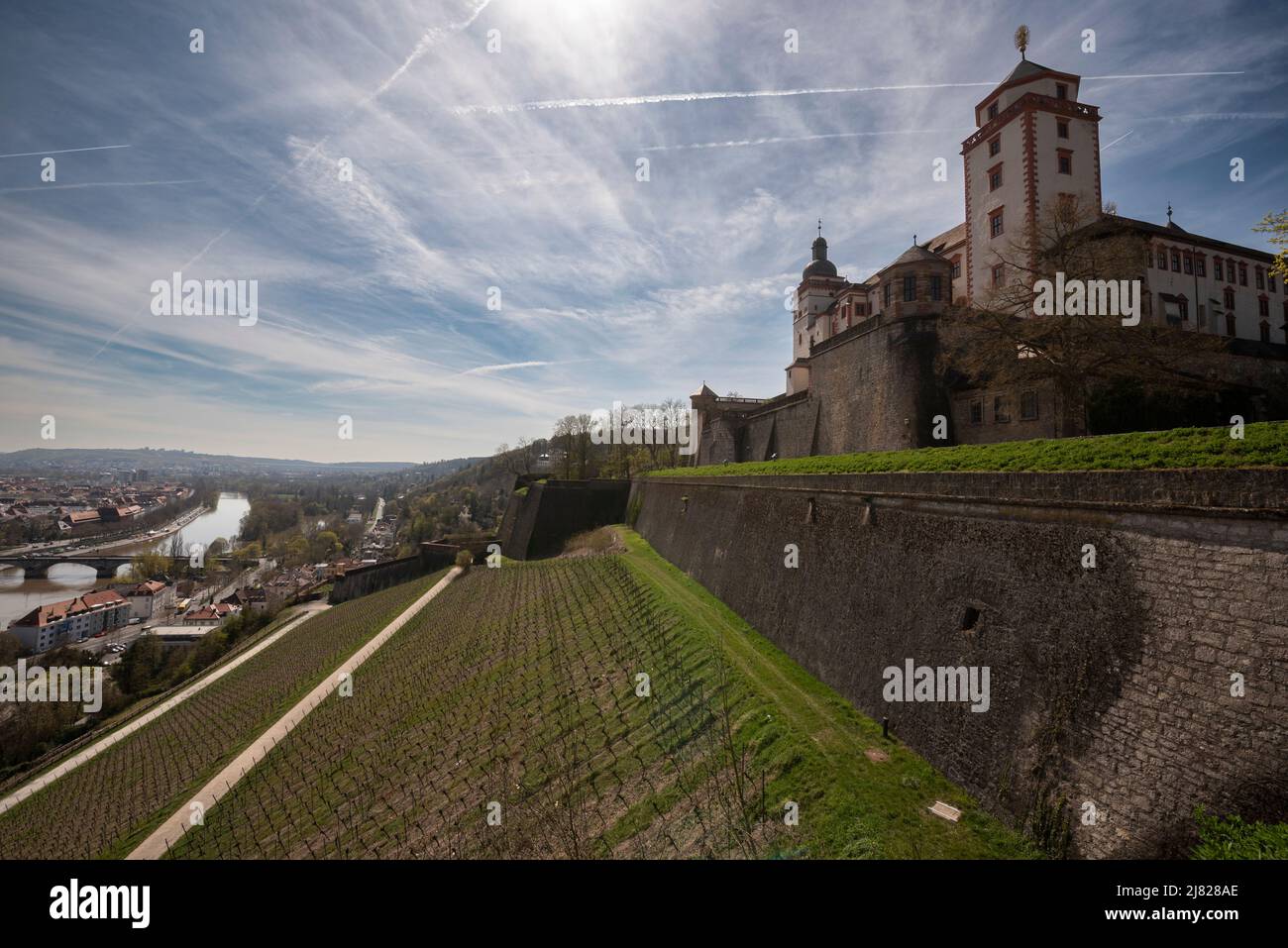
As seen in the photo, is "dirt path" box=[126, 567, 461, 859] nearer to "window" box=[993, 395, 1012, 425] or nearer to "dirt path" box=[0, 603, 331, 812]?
"dirt path" box=[0, 603, 331, 812]

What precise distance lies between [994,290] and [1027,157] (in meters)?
8.82

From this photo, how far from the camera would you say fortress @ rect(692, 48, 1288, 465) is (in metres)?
22.5

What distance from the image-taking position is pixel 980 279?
29.1 m

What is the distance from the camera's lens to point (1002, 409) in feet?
69.5

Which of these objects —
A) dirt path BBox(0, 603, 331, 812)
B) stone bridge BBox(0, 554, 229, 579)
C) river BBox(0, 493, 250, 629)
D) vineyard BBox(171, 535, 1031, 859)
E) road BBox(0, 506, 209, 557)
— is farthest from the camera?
road BBox(0, 506, 209, 557)

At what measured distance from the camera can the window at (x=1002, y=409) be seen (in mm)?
20953

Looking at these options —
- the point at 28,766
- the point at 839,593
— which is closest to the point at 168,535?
the point at 28,766

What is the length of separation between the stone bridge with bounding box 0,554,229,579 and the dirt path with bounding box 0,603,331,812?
7611 centimetres

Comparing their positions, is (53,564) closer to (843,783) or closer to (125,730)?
(125,730)

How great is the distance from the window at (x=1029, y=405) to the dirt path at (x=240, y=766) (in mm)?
28353

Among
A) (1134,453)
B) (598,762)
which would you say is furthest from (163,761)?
(1134,453)

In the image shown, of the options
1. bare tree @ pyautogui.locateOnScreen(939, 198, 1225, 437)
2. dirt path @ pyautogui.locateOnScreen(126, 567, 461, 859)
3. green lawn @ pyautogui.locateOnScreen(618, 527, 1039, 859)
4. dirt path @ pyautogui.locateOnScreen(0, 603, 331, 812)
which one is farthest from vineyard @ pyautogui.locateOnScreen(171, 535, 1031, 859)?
dirt path @ pyautogui.locateOnScreen(0, 603, 331, 812)
